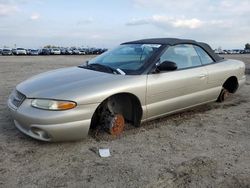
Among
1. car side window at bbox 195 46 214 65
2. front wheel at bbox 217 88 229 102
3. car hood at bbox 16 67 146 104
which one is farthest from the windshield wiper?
front wheel at bbox 217 88 229 102

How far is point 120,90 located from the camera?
14.1 feet

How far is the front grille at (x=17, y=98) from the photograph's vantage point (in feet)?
13.7

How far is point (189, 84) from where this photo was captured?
526 cm

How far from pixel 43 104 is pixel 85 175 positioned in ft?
3.62

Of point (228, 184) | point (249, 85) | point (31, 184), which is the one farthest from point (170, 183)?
point (249, 85)

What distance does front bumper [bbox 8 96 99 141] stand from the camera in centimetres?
382

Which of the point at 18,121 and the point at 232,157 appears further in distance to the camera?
the point at 18,121

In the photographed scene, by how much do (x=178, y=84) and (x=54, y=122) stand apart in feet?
7.12

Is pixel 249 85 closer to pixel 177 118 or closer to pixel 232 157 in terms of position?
pixel 177 118

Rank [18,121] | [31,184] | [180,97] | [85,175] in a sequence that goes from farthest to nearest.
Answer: [180,97], [18,121], [85,175], [31,184]

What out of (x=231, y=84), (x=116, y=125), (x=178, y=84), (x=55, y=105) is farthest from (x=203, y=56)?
(x=55, y=105)

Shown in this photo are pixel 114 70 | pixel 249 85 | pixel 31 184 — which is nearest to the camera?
pixel 31 184

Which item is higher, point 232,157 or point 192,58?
point 192,58

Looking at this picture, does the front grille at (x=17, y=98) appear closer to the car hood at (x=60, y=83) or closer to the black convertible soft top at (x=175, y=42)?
the car hood at (x=60, y=83)
